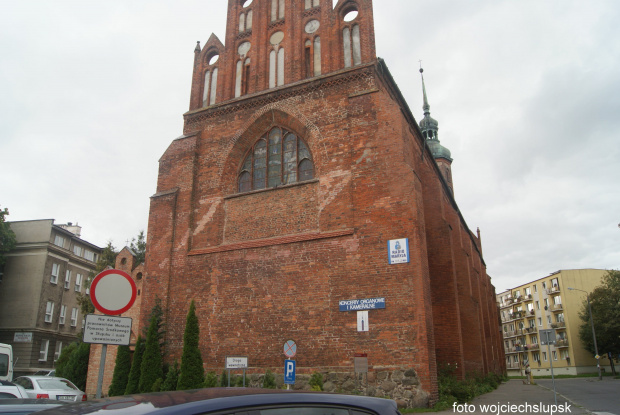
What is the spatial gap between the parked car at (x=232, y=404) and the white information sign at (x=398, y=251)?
36.5 ft

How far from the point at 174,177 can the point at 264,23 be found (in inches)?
283

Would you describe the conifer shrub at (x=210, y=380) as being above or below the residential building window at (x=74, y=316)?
below

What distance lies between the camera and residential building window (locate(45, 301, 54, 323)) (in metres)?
32.8

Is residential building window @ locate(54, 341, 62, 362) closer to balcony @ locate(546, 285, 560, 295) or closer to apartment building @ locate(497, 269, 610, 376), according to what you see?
apartment building @ locate(497, 269, 610, 376)

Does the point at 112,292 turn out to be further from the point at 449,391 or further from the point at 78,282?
the point at 78,282

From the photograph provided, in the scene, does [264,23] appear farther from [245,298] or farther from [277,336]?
[277,336]

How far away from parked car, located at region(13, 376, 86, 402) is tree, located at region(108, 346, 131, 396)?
181cm

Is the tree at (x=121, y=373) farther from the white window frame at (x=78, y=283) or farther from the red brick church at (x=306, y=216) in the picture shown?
the white window frame at (x=78, y=283)

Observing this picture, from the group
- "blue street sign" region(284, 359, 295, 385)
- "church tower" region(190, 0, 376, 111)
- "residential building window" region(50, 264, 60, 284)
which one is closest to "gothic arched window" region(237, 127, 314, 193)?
"church tower" region(190, 0, 376, 111)

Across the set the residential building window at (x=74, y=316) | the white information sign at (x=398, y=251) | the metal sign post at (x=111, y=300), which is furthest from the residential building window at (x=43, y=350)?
the metal sign post at (x=111, y=300)

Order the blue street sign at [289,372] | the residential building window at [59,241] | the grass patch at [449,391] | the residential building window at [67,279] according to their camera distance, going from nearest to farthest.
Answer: the blue street sign at [289,372]
the grass patch at [449,391]
the residential building window at [59,241]
the residential building window at [67,279]

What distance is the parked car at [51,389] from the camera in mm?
12471

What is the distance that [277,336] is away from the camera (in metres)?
14.8

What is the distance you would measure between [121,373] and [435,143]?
140 feet
